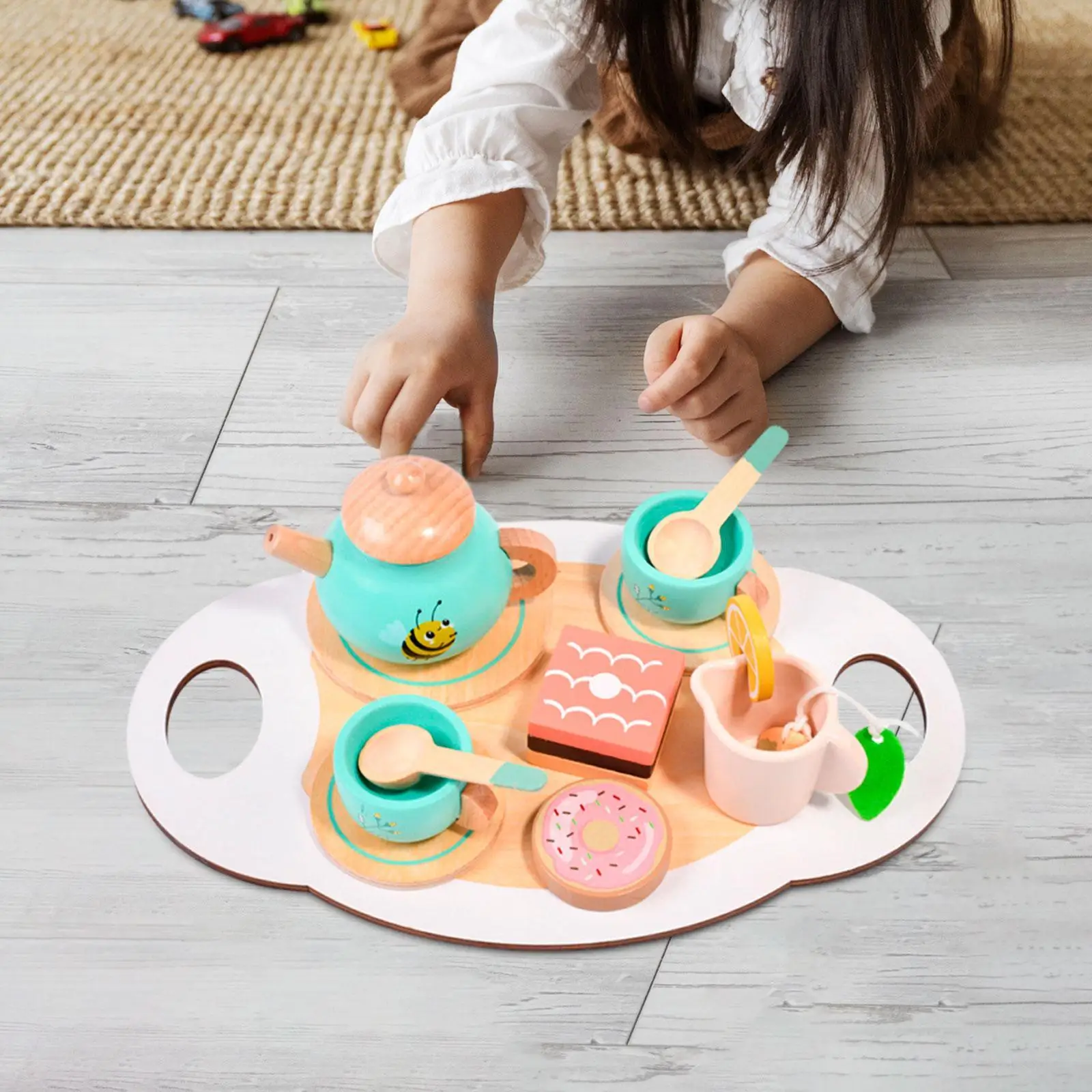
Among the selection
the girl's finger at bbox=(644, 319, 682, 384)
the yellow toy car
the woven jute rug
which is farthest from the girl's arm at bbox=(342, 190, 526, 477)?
the yellow toy car

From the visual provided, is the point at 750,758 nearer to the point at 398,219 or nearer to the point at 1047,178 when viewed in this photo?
the point at 398,219

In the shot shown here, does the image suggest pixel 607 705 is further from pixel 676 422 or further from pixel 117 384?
pixel 117 384

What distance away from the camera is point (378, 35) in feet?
3.90

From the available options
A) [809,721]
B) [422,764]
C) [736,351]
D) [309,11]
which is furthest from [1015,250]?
[309,11]

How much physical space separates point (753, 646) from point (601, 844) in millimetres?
101

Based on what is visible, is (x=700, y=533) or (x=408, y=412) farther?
(x=408, y=412)

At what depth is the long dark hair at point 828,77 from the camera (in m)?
0.57

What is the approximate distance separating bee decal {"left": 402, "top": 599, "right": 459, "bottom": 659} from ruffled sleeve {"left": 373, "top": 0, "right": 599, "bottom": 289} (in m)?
0.37

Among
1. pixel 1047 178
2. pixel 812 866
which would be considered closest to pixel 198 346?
pixel 812 866

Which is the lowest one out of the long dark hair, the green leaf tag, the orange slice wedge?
the green leaf tag

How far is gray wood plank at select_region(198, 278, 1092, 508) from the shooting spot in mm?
669

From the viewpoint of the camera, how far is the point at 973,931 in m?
0.45

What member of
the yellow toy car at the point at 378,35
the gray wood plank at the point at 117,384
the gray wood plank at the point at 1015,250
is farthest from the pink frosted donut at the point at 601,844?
the yellow toy car at the point at 378,35

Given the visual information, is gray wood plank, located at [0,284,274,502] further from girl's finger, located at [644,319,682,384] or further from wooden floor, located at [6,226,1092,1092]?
girl's finger, located at [644,319,682,384]
